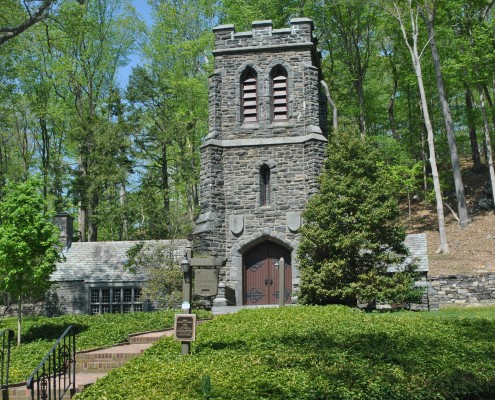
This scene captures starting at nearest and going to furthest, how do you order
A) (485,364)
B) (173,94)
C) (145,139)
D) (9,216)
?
(485,364), (9,216), (145,139), (173,94)

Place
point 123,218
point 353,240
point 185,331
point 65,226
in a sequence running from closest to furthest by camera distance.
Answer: point 185,331 < point 353,240 < point 65,226 < point 123,218

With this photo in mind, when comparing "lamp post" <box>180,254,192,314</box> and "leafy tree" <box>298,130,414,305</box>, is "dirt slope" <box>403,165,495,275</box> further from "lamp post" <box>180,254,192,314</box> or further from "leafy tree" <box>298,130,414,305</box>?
"lamp post" <box>180,254,192,314</box>

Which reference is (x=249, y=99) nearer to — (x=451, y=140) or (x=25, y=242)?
(x=25, y=242)

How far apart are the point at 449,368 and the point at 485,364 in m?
0.86

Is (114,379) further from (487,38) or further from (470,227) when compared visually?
(487,38)

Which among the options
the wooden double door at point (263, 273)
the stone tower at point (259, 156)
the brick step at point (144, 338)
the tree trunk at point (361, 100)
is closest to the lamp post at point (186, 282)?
the brick step at point (144, 338)

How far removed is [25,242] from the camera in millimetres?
16969

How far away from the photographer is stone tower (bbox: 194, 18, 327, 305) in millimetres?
21188

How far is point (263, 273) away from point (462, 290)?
279 inches

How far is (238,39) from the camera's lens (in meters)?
22.6

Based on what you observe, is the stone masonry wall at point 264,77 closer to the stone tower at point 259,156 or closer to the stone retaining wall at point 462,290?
the stone tower at point 259,156

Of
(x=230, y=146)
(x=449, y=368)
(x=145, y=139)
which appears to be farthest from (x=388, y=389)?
(x=145, y=139)

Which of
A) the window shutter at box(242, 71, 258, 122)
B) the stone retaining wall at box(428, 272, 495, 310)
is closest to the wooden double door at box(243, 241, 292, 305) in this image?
the window shutter at box(242, 71, 258, 122)

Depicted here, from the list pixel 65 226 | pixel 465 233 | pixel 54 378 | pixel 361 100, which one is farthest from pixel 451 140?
pixel 54 378
